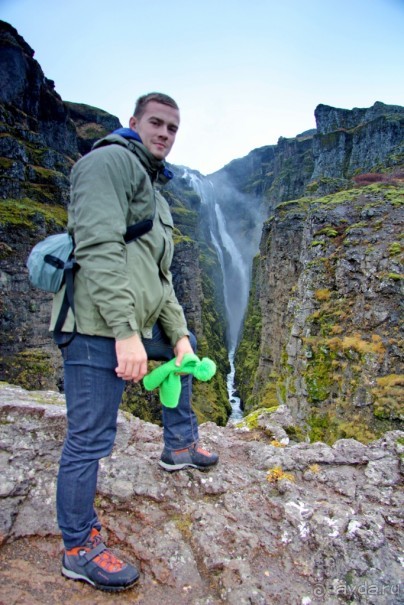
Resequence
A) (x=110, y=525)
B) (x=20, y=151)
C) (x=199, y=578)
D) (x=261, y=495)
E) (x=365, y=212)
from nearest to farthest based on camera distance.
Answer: (x=199, y=578)
(x=110, y=525)
(x=261, y=495)
(x=365, y=212)
(x=20, y=151)

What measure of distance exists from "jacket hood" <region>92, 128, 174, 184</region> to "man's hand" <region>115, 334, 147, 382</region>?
4.43ft

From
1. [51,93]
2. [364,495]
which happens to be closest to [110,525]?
[364,495]

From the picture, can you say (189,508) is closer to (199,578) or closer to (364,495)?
(199,578)

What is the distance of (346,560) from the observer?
2.85 metres

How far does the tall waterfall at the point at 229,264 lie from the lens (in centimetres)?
9038

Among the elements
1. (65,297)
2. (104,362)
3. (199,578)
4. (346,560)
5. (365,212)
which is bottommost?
(199,578)

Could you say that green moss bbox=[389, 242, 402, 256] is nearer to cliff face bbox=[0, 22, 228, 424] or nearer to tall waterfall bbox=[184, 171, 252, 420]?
cliff face bbox=[0, 22, 228, 424]

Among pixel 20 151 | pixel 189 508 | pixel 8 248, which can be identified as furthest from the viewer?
pixel 20 151

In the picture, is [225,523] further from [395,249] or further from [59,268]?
[395,249]

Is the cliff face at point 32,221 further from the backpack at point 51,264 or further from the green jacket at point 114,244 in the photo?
the green jacket at point 114,244

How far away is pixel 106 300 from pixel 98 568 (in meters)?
1.91

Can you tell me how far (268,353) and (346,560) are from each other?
1045 inches

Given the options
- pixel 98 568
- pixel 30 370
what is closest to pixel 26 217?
pixel 30 370

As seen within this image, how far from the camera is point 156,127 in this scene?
2805mm
